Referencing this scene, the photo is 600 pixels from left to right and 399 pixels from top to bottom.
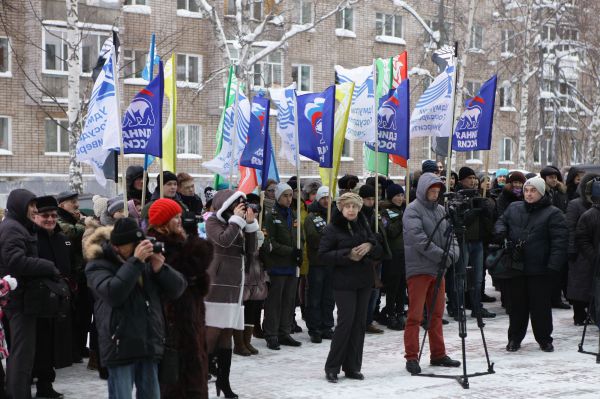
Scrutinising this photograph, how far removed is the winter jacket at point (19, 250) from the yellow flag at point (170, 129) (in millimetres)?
3078

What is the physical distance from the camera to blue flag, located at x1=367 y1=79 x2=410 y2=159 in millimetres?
12828

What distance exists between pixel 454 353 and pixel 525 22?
79.3ft

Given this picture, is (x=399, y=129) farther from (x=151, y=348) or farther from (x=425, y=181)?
(x=151, y=348)

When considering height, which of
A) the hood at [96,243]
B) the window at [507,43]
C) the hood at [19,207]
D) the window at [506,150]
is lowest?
the hood at [96,243]

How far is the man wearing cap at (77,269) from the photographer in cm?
1009

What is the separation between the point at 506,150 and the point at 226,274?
38384mm

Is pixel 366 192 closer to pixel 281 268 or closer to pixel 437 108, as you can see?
pixel 281 268

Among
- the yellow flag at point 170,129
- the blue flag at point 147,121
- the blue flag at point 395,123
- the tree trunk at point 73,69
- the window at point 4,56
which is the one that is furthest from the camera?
the window at point 4,56

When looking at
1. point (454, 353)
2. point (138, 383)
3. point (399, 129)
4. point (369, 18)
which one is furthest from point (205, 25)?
point (138, 383)

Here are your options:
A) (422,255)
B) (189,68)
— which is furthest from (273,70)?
(422,255)

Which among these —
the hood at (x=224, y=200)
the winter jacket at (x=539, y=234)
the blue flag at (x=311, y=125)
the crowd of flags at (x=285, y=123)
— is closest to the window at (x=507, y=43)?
the crowd of flags at (x=285, y=123)

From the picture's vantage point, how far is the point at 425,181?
1004 cm

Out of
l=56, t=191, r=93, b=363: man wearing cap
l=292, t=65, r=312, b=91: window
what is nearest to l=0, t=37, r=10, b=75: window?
l=292, t=65, r=312, b=91: window

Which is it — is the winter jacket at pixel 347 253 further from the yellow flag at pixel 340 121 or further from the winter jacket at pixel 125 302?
the winter jacket at pixel 125 302
